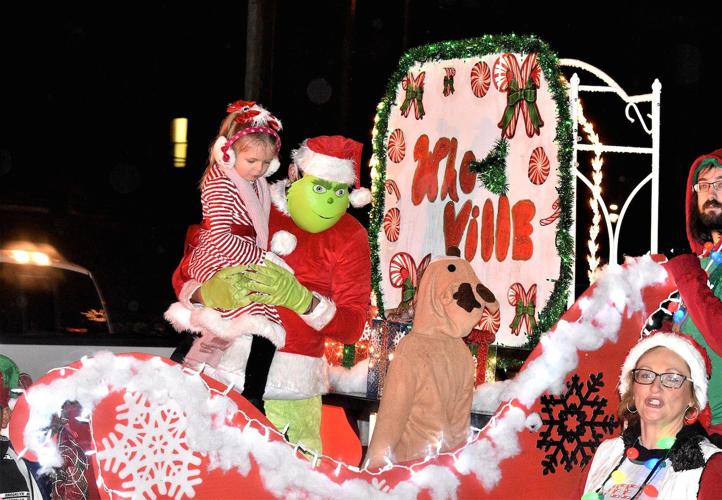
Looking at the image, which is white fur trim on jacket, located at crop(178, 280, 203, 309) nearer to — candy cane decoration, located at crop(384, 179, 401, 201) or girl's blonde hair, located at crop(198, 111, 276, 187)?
girl's blonde hair, located at crop(198, 111, 276, 187)

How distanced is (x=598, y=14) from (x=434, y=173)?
24.3 feet

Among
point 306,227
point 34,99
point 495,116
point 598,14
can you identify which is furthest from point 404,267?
point 598,14

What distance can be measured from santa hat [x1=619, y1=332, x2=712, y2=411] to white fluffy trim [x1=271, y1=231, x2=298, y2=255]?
1.09 meters

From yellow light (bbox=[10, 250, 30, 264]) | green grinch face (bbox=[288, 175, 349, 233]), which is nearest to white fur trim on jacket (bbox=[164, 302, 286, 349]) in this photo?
green grinch face (bbox=[288, 175, 349, 233])

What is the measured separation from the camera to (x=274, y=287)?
2.98m

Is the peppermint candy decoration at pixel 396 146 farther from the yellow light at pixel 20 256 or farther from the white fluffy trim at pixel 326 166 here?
the yellow light at pixel 20 256

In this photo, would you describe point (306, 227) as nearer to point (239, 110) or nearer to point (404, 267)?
point (239, 110)

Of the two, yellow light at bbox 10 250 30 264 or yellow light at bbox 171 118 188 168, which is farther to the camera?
yellow light at bbox 171 118 188 168

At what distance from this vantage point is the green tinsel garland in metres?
4.32

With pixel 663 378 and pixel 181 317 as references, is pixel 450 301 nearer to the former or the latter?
pixel 181 317

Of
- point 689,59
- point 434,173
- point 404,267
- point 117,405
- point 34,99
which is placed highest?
point 689,59

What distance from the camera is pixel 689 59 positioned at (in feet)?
38.8

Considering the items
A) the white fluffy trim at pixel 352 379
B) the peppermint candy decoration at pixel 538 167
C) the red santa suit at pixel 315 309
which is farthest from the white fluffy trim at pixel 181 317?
the peppermint candy decoration at pixel 538 167

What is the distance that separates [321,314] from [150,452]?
3.03 feet
